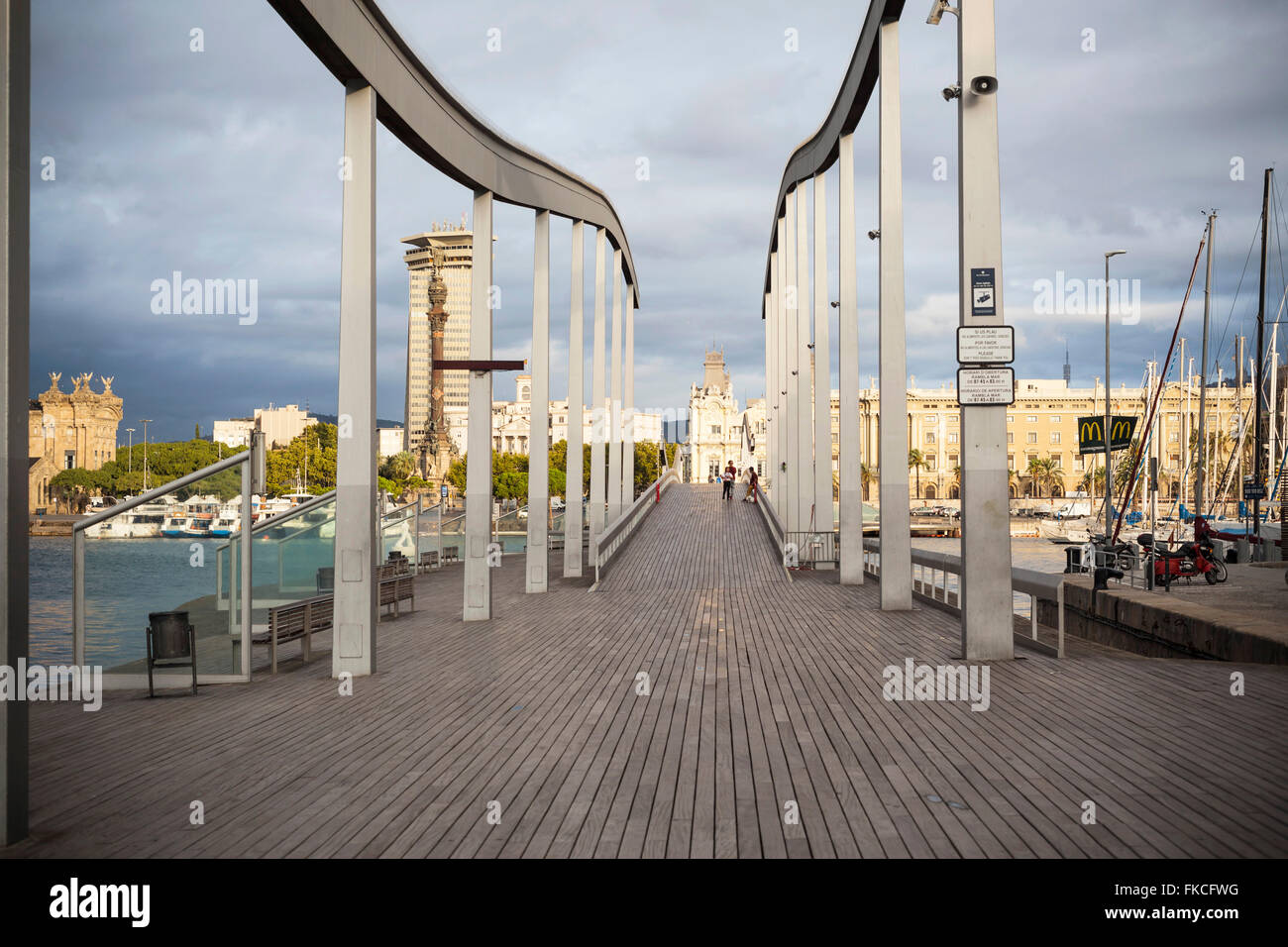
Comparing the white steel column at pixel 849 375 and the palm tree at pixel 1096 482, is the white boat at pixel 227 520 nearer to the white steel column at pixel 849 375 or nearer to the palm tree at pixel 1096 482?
the white steel column at pixel 849 375

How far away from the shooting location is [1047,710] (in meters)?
7.09

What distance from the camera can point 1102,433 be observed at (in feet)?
69.7

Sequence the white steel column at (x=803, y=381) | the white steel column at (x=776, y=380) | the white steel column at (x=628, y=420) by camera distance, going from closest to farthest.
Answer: the white steel column at (x=803, y=381), the white steel column at (x=628, y=420), the white steel column at (x=776, y=380)

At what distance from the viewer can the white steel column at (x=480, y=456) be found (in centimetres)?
1323

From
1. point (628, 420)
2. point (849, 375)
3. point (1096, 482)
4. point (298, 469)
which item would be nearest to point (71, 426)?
point (298, 469)

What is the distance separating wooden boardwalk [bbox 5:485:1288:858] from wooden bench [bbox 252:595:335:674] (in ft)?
1.26

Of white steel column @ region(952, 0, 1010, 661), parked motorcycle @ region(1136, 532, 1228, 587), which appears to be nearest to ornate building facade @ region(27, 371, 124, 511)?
white steel column @ region(952, 0, 1010, 661)

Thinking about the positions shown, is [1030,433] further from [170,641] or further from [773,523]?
[170,641]

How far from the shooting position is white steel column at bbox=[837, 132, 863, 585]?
16.4 meters

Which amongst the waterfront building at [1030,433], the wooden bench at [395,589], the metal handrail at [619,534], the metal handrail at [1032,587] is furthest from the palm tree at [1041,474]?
the wooden bench at [395,589]

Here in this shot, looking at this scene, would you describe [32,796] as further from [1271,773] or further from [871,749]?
[1271,773]

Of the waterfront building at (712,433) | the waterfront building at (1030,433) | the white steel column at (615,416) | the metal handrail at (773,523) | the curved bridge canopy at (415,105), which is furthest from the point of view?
the waterfront building at (712,433)

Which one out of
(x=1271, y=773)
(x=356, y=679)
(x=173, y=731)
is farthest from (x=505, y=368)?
(x=1271, y=773)

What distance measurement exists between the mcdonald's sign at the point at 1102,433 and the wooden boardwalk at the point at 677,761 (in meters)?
11.7
